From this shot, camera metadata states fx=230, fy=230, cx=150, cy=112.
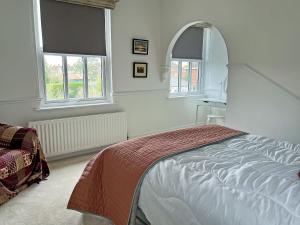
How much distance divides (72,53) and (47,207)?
217cm

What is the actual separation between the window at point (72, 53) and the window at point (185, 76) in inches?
63.6

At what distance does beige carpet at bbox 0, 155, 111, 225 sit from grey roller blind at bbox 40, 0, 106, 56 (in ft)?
5.92

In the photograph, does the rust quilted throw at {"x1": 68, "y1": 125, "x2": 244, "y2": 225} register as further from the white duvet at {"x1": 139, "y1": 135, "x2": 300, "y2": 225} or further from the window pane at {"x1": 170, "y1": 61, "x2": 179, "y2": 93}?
the window pane at {"x1": 170, "y1": 61, "x2": 179, "y2": 93}

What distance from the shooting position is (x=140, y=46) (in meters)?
4.03

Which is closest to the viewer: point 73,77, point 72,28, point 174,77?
point 72,28

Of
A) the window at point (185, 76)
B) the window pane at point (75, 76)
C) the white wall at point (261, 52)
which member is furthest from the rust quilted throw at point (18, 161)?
the window at point (185, 76)

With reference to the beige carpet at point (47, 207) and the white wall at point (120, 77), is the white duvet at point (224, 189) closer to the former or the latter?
the beige carpet at point (47, 207)

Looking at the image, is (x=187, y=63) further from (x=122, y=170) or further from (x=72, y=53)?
(x=122, y=170)

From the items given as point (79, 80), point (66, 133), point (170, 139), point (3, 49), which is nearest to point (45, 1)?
point (3, 49)

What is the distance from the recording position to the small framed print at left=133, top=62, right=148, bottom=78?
4033 mm

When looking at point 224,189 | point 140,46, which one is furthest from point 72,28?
point 224,189

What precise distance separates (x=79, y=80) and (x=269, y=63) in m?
2.74

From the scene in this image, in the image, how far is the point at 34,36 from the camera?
305 cm

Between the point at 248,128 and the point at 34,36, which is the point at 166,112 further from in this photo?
the point at 34,36
